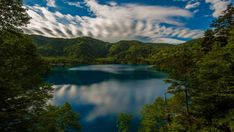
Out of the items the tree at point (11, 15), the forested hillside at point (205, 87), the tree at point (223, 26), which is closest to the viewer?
the tree at point (11, 15)

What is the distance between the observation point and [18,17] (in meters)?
10.1

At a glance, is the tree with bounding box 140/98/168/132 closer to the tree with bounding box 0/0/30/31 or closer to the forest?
the forest

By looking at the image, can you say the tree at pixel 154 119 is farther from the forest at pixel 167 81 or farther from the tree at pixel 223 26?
the tree at pixel 223 26

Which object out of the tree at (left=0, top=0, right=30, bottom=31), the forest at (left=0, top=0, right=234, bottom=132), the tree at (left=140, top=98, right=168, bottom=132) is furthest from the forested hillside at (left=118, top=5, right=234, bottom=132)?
the tree at (left=0, top=0, right=30, bottom=31)

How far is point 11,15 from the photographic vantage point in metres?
9.79

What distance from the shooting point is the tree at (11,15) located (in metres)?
9.44

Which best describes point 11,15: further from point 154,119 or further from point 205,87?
point 154,119

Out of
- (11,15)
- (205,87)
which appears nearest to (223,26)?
(205,87)

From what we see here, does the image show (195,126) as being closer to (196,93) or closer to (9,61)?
(196,93)

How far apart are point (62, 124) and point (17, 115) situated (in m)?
15.1

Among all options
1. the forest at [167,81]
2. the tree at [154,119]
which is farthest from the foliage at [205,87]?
the tree at [154,119]

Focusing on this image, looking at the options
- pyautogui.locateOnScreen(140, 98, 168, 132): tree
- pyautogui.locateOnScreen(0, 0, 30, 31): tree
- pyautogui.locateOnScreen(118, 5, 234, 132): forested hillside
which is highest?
pyautogui.locateOnScreen(0, 0, 30, 31): tree

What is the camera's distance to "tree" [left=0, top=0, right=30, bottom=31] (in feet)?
31.0

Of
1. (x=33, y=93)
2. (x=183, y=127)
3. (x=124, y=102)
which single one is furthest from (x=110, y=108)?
(x=33, y=93)
